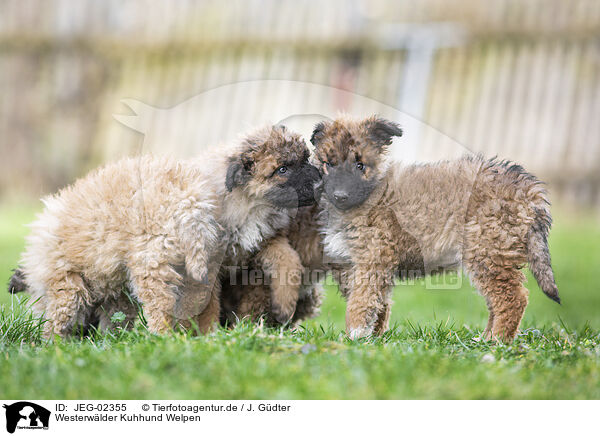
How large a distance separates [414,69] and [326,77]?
0.83m

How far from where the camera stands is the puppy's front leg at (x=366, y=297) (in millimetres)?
4621

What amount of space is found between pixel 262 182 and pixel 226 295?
91 cm

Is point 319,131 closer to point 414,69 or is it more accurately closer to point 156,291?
point 156,291

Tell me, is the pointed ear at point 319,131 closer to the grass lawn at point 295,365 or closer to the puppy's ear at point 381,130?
the puppy's ear at point 381,130

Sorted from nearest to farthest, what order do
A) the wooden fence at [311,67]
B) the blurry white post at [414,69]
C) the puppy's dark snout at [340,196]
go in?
1. the puppy's dark snout at [340,196]
2. the blurry white post at [414,69]
3. the wooden fence at [311,67]

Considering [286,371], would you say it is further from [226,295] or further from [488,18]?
[488,18]

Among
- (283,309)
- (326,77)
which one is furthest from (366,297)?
(326,77)

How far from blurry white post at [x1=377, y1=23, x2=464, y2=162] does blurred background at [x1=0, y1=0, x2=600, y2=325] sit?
2cm

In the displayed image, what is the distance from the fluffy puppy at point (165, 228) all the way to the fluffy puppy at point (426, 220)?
25 cm

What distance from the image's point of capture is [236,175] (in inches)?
181
